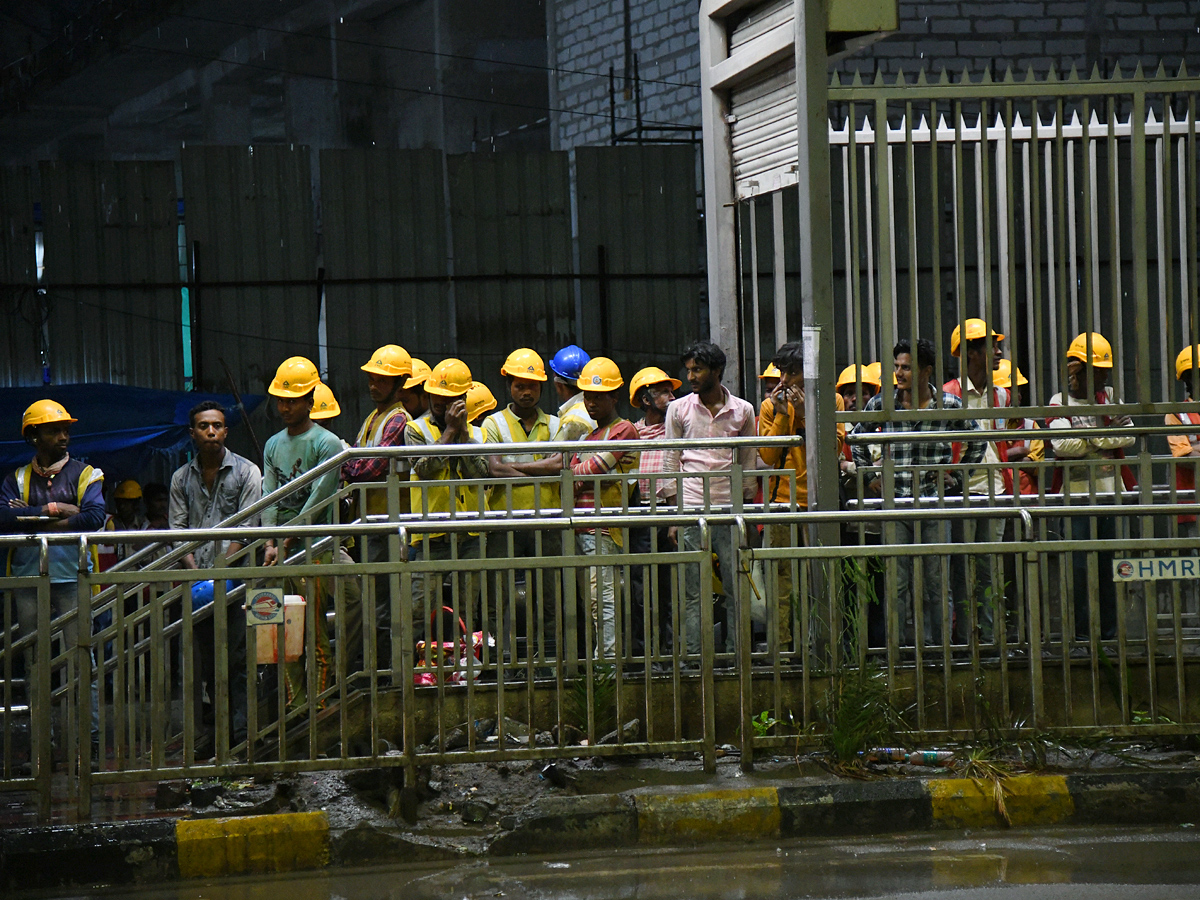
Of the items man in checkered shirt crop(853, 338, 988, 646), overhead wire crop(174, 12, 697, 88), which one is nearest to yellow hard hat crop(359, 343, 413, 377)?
man in checkered shirt crop(853, 338, 988, 646)

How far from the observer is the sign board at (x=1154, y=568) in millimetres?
5711

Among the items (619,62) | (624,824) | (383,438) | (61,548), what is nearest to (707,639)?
(624,824)

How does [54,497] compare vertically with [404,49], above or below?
below

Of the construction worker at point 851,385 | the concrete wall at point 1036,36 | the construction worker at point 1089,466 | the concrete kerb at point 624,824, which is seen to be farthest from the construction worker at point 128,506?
the concrete wall at point 1036,36

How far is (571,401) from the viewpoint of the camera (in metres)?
9.47

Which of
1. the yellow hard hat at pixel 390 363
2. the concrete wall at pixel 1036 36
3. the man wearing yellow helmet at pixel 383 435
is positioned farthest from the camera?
the concrete wall at pixel 1036 36

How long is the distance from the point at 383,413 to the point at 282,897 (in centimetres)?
442

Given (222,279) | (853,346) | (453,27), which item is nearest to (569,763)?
(853,346)

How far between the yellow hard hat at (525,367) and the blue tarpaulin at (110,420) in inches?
138

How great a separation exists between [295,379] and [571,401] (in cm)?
217

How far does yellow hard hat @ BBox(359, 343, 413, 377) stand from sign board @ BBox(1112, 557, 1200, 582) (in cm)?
510

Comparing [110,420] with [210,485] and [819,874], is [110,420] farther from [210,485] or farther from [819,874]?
[819,874]

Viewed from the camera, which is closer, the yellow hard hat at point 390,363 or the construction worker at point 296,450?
the construction worker at point 296,450

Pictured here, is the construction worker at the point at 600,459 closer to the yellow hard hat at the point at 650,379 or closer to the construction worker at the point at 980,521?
the yellow hard hat at the point at 650,379
